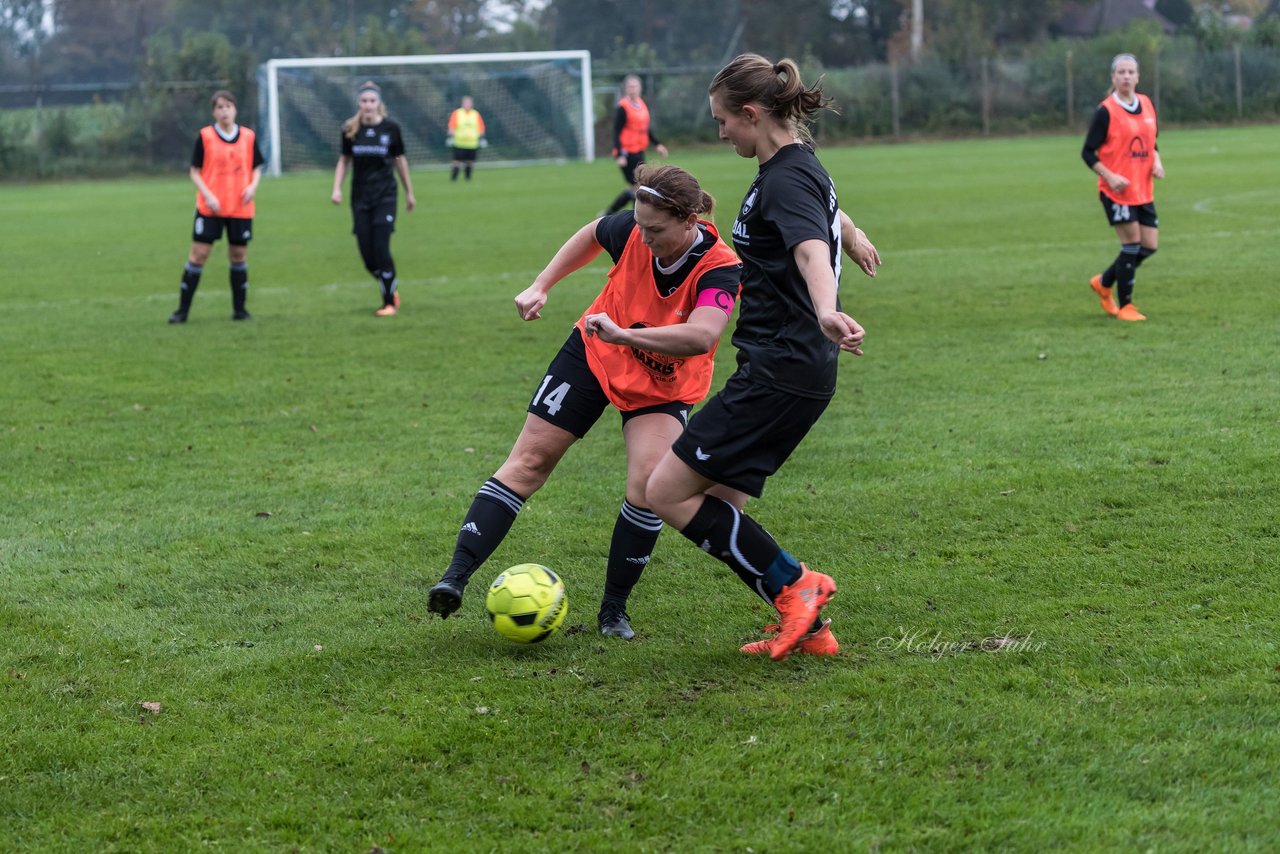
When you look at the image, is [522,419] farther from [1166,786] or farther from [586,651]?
[1166,786]

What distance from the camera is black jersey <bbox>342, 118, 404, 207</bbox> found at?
38.9ft

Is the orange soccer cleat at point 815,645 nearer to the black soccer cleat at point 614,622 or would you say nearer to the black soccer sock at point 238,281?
the black soccer cleat at point 614,622

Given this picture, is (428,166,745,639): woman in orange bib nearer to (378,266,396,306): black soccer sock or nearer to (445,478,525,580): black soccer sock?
(445,478,525,580): black soccer sock

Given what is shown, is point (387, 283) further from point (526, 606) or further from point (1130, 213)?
point (526, 606)

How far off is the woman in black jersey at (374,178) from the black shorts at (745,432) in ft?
27.2

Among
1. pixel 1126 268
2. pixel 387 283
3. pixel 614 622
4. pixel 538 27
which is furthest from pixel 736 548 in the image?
pixel 538 27

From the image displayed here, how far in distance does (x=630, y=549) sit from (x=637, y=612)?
302 mm

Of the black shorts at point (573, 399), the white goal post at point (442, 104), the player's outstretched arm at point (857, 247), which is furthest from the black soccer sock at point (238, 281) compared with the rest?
the white goal post at point (442, 104)

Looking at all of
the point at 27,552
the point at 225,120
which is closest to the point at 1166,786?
the point at 27,552

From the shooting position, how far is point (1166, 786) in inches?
133

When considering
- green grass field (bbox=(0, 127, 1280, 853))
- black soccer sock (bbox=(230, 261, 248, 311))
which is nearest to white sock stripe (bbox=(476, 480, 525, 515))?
green grass field (bbox=(0, 127, 1280, 853))

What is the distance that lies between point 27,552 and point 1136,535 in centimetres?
448

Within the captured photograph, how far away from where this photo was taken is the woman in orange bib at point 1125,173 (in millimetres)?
10484

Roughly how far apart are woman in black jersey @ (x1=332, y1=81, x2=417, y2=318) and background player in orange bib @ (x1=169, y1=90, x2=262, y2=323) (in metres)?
0.76
